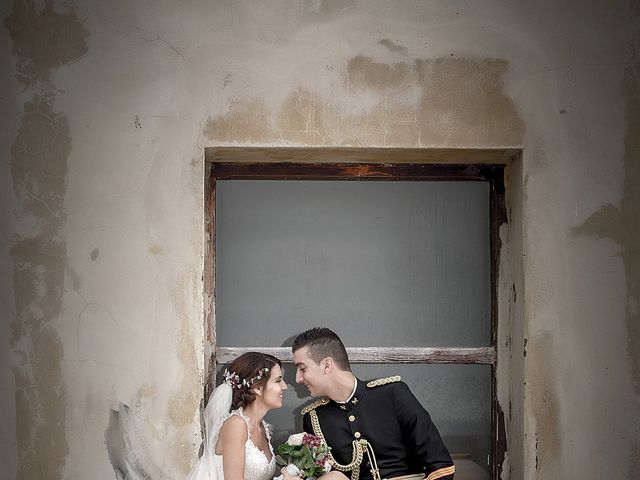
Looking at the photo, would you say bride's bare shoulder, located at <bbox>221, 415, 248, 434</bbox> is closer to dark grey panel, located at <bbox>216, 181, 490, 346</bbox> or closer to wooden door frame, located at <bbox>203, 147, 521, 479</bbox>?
wooden door frame, located at <bbox>203, 147, 521, 479</bbox>

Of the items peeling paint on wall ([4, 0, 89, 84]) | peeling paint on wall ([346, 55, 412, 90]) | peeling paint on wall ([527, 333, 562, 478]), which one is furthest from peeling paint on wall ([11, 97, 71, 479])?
peeling paint on wall ([527, 333, 562, 478])

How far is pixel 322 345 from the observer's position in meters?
3.65

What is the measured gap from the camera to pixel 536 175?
143 inches

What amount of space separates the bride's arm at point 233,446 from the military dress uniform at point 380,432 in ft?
1.14

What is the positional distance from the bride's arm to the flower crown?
145mm

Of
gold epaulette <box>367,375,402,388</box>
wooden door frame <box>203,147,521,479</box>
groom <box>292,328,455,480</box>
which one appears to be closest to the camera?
groom <box>292,328,455,480</box>

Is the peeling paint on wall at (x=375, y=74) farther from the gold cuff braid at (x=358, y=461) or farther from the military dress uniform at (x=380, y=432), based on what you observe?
the gold cuff braid at (x=358, y=461)

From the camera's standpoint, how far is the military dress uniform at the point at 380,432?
3594mm

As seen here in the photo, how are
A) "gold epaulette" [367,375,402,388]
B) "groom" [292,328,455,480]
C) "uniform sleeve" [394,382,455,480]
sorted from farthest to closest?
"gold epaulette" [367,375,402,388] → "groom" [292,328,455,480] → "uniform sleeve" [394,382,455,480]

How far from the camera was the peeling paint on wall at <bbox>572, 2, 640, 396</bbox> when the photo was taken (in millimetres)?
3629

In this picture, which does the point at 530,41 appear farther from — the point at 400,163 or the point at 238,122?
the point at 238,122

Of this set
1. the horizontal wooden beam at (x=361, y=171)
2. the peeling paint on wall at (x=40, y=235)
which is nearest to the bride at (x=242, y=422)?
the peeling paint on wall at (x=40, y=235)

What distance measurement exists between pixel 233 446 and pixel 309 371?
0.47 metres

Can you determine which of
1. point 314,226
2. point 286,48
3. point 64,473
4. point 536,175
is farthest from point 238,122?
point 64,473
